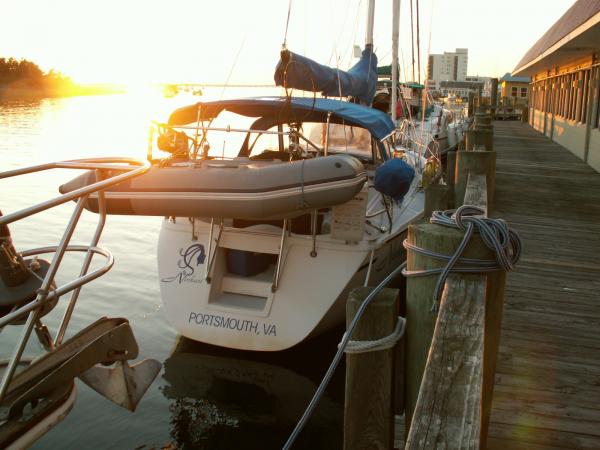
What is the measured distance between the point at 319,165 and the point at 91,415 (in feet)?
10.3

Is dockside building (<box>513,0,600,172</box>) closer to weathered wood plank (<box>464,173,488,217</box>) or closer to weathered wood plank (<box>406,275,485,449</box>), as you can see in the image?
weathered wood plank (<box>464,173,488,217</box>)

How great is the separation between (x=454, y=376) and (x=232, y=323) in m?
4.77

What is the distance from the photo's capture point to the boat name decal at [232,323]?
668 cm

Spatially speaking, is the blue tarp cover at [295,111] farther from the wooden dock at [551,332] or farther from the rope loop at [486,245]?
the rope loop at [486,245]

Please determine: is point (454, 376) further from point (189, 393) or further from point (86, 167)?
point (189, 393)

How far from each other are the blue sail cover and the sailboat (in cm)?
3

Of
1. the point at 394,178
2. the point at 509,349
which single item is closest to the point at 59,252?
the point at 509,349

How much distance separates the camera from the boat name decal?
21.9ft

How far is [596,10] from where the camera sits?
8.74 m

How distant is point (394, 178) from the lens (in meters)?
6.99

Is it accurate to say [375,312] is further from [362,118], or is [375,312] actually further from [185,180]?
[362,118]

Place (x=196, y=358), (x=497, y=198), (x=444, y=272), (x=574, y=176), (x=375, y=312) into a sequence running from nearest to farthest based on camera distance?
1. (x=444, y=272)
2. (x=375, y=312)
3. (x=196, y=358)
4. (x=497, y=198)
5. (x=574, y=176)

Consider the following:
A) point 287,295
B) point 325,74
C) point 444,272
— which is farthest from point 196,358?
point 444,272

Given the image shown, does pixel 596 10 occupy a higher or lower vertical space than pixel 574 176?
higher
